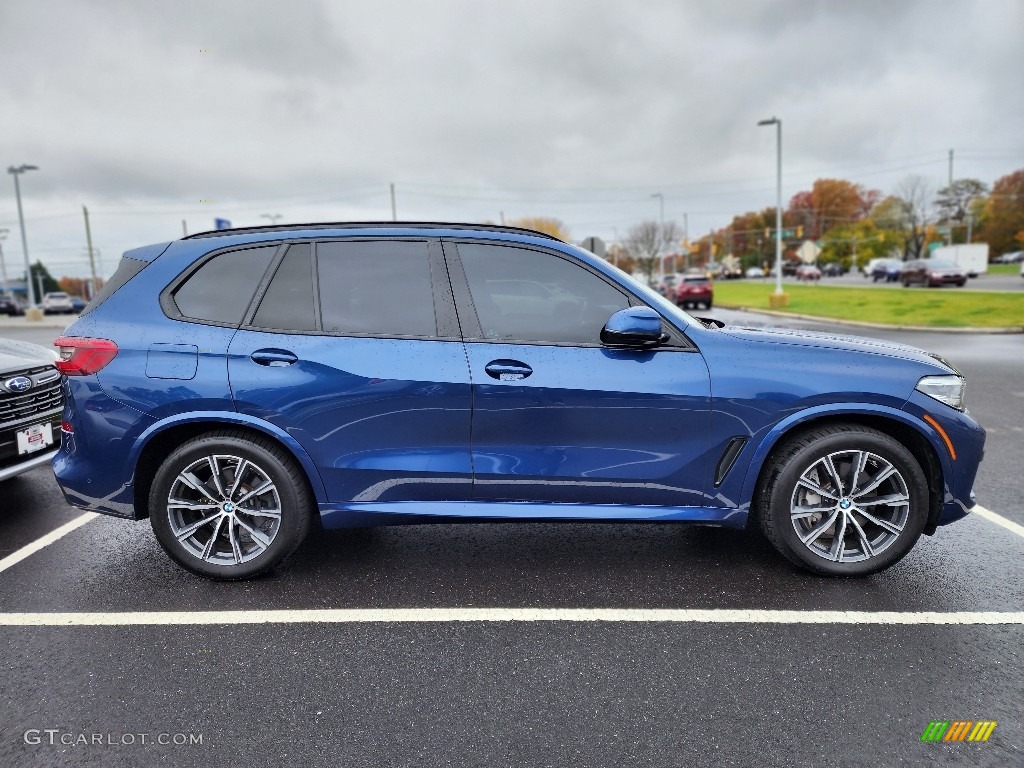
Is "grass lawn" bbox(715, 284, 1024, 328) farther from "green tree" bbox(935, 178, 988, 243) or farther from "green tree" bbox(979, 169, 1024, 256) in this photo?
"green tree" bbox(935, 178, 988, 243)

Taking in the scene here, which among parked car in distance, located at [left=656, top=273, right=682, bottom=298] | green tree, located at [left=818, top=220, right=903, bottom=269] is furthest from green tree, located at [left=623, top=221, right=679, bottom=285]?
parked car in distance, located at [left=656, top=273, right=682, bottom=298]

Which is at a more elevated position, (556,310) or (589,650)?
(556,310)

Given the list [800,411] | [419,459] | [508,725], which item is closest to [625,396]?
[800,411]

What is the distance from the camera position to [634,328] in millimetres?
3146

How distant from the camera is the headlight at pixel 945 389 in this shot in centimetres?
329

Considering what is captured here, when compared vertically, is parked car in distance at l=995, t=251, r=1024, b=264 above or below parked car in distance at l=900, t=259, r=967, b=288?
above

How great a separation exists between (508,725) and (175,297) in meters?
2.65

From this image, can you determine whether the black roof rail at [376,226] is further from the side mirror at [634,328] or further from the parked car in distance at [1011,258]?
the parked car in distance at [1011,258]

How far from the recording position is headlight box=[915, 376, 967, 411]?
3.29 meters

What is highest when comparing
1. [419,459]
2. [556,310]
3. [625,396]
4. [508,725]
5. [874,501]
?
[556,310]

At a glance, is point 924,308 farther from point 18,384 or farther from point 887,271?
point 887,271

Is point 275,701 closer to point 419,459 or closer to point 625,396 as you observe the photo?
point 419,459

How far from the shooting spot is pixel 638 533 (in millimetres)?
4094

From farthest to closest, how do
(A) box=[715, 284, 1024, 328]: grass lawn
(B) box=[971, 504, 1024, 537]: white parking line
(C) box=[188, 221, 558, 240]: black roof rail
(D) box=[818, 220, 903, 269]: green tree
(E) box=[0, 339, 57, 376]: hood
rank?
(D) box=[818, 220, 903, 269]: green tree, (A) box=[715, 284, 1024, 328]: grass lawn, (E) box=[0, 339, 57, 376]: hood, (B) box=[971, 504, 1024, 537]: white parking line, (C) box=[188, 221, 558, 240]: black roof rail
